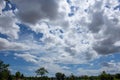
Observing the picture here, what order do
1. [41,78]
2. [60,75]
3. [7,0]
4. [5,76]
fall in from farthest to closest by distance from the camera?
[60,75], [41,78], [5,76], [7,0]

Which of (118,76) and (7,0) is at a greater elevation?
(118,76)

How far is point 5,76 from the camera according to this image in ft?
388

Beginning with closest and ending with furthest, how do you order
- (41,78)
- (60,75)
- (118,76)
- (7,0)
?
(7,0)
(118,76)
(41,78)
(60,75)

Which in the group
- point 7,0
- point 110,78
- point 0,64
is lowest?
point 7,0

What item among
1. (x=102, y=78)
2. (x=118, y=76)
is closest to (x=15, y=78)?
(x=102, y=78)

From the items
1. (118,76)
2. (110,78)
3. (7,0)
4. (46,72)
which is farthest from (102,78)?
(7,0)

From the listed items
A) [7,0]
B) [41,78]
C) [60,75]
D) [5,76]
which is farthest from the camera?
[60,75]

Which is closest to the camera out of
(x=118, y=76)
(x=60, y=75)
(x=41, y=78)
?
(x=118, y=76)

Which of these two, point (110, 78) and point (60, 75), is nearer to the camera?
point (110, 78)

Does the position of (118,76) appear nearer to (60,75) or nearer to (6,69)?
(60,75)

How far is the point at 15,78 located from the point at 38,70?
1567cm

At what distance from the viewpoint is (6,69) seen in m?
125

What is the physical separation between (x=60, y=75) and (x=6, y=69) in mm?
45300

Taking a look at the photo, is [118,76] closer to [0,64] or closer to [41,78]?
[41,78]
